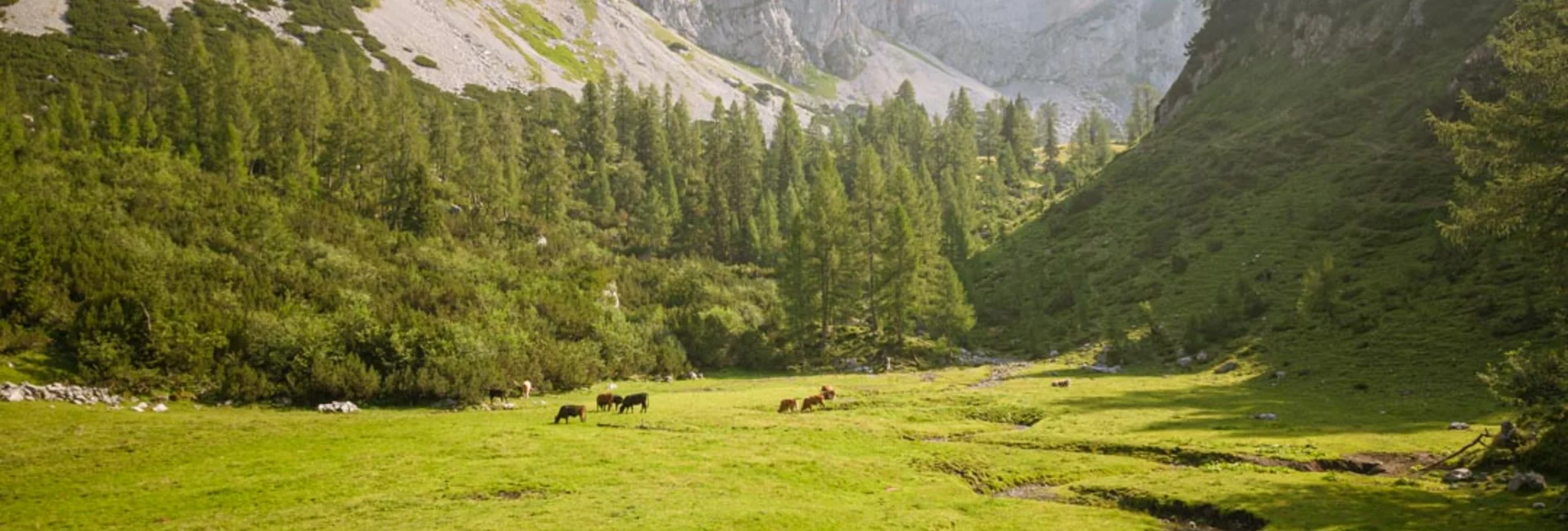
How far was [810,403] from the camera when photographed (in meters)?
39.6

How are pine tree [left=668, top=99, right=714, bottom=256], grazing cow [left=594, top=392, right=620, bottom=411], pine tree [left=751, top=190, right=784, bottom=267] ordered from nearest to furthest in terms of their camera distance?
1. grazing cow [left=594, top=392, right=620, bottom=411]
2. pine tree [left=751, top=190, right=784, bottom=267]
3. pine tree [left=668, top=99, right=714, bottom=256]

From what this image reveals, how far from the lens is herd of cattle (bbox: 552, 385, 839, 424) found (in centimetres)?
3412

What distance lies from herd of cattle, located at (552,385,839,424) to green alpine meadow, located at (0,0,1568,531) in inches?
11.7

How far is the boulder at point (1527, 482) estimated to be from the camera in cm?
1777

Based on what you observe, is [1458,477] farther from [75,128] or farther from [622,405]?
[75,128]

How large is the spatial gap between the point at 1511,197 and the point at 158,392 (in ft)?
Answer: 174

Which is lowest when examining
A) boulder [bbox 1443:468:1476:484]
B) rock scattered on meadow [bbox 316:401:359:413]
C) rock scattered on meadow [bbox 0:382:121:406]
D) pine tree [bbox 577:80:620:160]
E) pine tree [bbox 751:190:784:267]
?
rock scattered on meadow [bbox 316:401:359:413]

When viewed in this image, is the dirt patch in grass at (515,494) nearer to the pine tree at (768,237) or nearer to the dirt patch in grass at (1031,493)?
the dirt patch in grass at (1031,493)

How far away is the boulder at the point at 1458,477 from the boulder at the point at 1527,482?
1631 millimetres

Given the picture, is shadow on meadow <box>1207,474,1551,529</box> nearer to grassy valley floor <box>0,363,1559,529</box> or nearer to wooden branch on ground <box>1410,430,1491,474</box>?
grassy valley floor <box>0,363,1559,529</box>

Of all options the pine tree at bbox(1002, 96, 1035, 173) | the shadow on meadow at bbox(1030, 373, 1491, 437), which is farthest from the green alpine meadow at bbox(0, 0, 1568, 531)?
the pine tree at bbox(1002, 96, 1035, 173)

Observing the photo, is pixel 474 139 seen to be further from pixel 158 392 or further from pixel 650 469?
pixel 650 469

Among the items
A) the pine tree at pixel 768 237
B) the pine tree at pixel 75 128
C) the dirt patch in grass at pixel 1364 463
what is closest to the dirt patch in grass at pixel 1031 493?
the dirt patch in grass at pixel 1364 463

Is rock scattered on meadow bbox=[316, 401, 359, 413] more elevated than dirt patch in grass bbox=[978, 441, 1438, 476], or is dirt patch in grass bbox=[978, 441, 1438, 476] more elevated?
dirt patch in grass bbox=[978, 441, 1438, 476]
